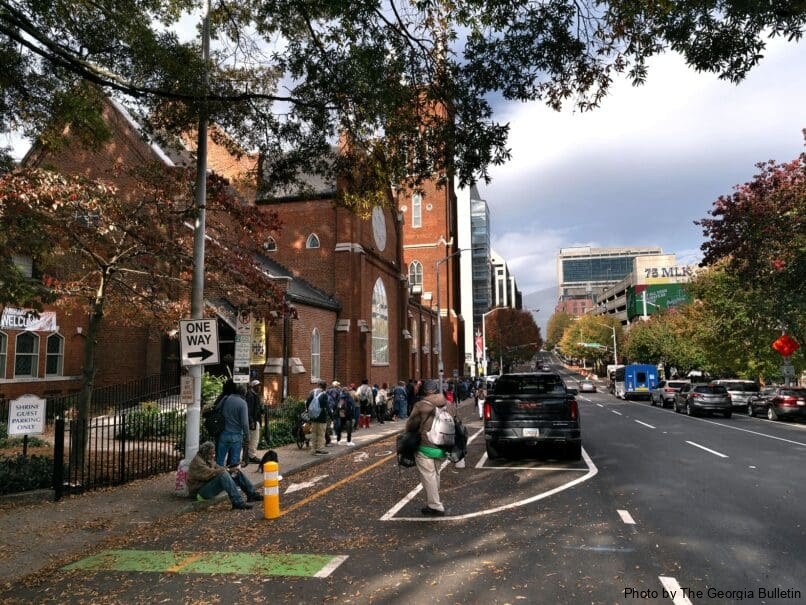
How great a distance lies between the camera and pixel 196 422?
9320mm

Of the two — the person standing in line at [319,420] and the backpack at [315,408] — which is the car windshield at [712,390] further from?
the backpack at [315,408]

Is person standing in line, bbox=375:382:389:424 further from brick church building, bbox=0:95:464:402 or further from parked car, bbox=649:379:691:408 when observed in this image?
parked car, bbox=649:379:691:408

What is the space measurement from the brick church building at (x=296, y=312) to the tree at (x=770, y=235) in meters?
12.8

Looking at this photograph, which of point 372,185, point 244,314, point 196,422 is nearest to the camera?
point 196,422

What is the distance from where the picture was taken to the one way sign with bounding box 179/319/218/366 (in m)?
9.16

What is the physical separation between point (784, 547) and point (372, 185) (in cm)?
797

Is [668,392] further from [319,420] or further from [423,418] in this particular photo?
[423,418]

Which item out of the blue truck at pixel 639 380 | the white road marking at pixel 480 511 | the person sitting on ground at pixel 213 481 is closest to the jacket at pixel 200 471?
the person sitting on ground at pixel 213 481

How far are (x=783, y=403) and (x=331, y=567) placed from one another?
81.2ft

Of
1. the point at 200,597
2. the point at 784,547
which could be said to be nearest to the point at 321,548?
the point at 200,597

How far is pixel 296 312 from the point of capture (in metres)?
14.3

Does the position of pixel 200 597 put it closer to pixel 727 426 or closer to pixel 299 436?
pixel 299 436

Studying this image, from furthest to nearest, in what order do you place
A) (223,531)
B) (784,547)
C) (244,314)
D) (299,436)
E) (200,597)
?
(299,436) < (244,314) < (223,531) < (784,547) < (200,597)

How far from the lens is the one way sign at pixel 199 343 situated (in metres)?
9.16
